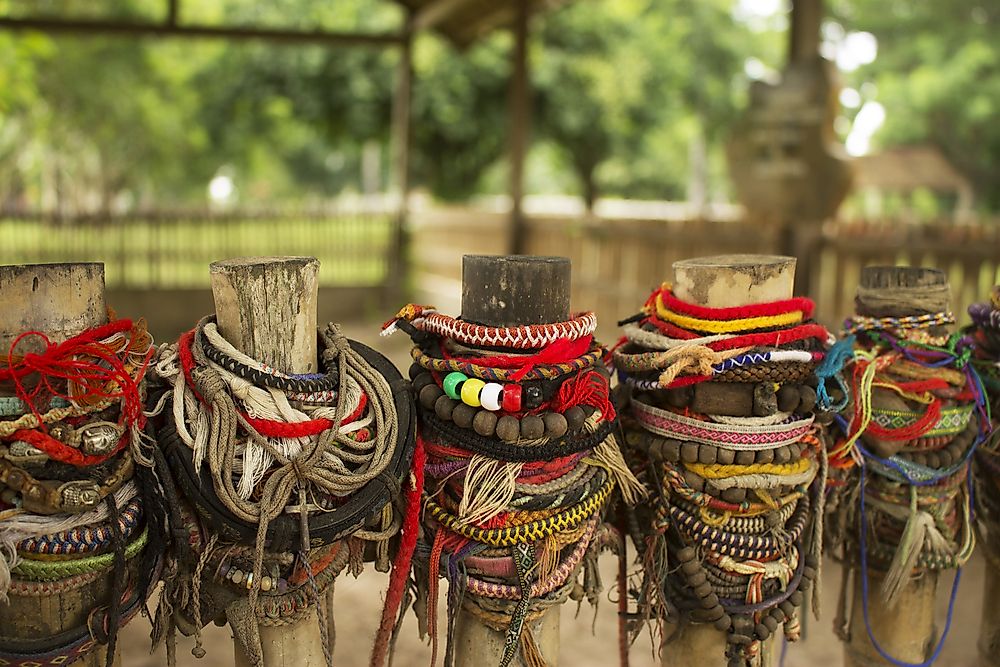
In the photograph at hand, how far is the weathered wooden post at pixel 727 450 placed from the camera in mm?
1567

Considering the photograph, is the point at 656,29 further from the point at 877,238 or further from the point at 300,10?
the point at 877,238

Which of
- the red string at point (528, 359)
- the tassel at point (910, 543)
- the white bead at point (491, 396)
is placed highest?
the red string at point (528, 359)

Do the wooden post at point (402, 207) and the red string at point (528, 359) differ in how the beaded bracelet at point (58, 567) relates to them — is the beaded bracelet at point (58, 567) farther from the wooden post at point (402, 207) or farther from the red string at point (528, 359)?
the wooden post at point (402, 207)

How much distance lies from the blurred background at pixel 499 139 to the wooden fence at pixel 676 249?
19 millimetres

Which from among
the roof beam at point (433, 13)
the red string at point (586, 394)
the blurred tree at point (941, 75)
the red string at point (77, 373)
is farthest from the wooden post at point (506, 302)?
the blurred tree at point (941, 75)

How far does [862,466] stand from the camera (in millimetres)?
1821

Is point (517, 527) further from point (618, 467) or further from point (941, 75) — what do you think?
point (941, 75)

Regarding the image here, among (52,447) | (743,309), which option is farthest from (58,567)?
(743,309)

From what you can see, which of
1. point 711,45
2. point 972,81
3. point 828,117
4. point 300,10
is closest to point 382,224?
point 828,117

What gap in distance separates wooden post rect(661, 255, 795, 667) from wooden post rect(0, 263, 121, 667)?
1079 mm

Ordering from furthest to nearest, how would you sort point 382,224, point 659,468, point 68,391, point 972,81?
1. point 972,81
2. point 382,224
3. point 659,468
4. point 68,391

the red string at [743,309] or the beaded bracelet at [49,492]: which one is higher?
the red string at [743,309]

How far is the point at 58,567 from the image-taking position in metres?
1.30

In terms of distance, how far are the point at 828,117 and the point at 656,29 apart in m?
12.2
